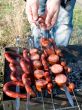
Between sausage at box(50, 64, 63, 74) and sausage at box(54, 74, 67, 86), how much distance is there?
2.8 inches

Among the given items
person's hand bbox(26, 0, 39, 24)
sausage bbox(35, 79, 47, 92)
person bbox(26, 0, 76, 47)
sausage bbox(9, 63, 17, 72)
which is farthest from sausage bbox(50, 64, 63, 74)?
person's hand bbox(26, 0, 39, 24)

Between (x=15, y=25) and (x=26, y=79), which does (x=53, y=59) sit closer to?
(x=26, y=79)

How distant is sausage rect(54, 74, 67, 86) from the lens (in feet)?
10.4

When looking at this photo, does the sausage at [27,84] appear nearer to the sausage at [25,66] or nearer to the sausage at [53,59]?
the sausage at [25,66]

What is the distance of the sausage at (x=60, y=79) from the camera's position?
3182 millimetres

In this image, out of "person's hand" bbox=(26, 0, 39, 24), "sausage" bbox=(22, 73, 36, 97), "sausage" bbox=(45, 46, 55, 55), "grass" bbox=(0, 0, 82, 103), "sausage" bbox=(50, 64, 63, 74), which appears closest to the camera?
"sausage" bbox=(22, 73, 36, 97)

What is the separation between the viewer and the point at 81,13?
6535mm

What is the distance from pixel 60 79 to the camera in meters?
3.22

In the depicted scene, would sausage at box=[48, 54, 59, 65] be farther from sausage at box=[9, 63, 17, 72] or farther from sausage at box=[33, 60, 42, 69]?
sausage at box=[9, 63, 17, 72]

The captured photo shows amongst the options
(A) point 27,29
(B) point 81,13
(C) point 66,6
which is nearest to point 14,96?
(C) point 66,6

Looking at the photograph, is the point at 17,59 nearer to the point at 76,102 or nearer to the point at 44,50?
the point at 44,50

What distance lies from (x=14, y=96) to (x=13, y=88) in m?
0.23

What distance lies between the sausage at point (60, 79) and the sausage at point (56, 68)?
0.24 feet

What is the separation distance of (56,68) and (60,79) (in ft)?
0.76
